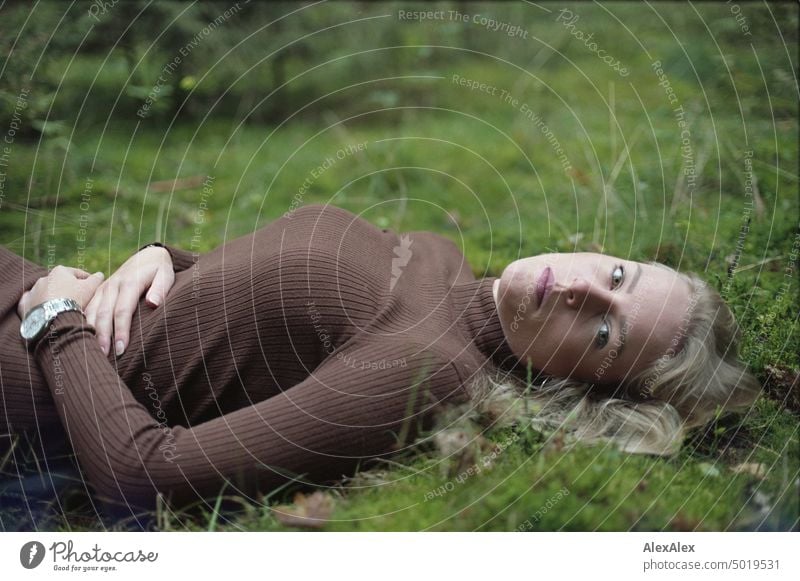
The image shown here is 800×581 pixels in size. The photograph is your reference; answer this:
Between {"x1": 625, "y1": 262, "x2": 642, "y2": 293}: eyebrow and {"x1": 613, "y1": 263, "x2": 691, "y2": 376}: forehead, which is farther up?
{"x1": 625, "y1": 262, "x2": 642, "y2": 293}: eyebrow

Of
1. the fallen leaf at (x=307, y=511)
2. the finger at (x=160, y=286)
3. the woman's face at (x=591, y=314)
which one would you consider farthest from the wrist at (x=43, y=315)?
the woman's face at (x=591, y=314)

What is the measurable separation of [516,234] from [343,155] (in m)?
0.98

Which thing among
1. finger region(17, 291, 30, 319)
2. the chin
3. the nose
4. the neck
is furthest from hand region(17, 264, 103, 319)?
the nose

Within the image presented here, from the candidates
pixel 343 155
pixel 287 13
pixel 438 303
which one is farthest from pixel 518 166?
pixel 438 303

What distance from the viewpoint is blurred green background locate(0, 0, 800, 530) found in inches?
77.5

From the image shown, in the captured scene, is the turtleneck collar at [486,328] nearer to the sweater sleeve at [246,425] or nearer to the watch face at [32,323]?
the sweater sleeve at [246,425]

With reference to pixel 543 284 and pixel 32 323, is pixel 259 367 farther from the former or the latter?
pixel 543 284

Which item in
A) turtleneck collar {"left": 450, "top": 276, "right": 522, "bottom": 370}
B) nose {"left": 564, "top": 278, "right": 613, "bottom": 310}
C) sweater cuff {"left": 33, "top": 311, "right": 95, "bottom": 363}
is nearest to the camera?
sweater cuff {"left": 33, "top": 311, "right": 95, "bottom": 363}

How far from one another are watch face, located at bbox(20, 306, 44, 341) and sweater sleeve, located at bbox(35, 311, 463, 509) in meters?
0.04

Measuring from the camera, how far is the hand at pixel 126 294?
159 centimetres

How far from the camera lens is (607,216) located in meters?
2.50

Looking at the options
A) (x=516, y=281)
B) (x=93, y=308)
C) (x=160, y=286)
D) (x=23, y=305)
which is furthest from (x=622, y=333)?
(x=23, y=305)

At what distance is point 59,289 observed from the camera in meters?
1.61

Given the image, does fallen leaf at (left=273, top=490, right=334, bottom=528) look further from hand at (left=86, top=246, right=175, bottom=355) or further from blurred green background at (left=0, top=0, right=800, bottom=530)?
hand at (left=86, top=246, right=175, bottom=355)
